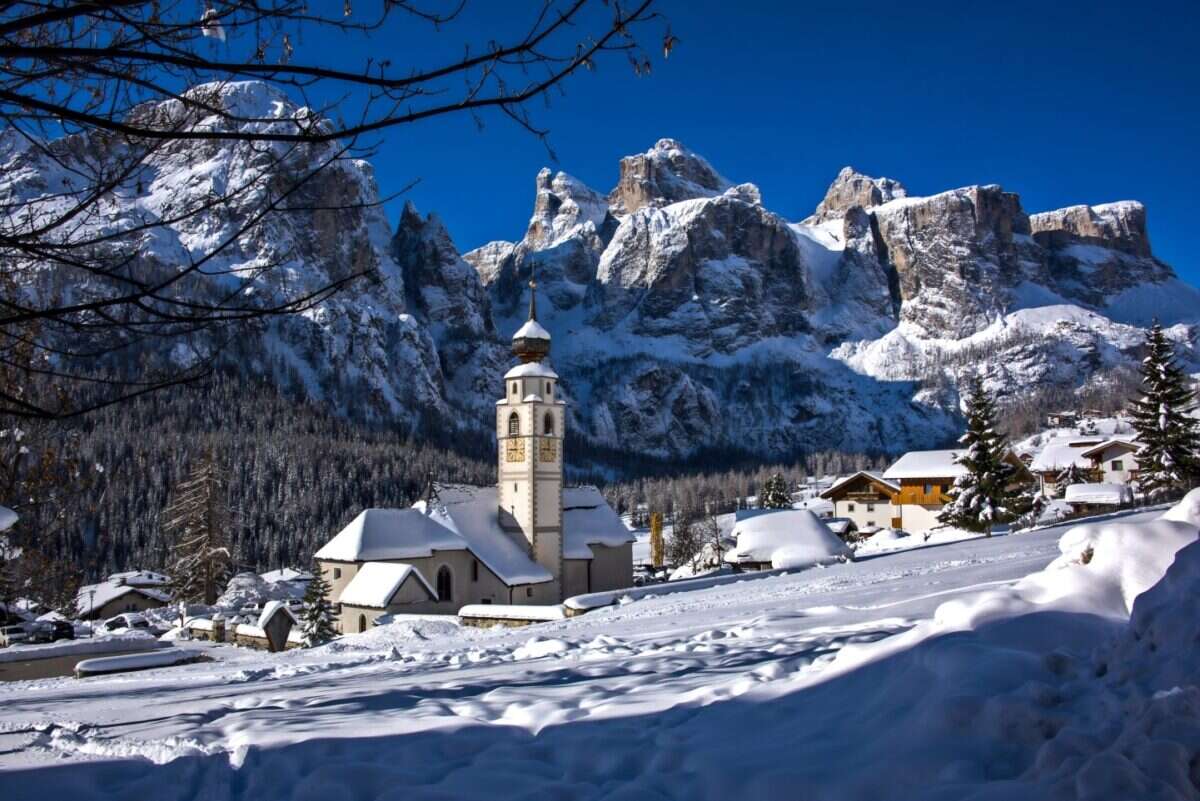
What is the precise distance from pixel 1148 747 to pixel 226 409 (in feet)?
399

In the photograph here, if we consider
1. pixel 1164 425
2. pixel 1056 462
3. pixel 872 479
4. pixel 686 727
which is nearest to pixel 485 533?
pixel 1164 425

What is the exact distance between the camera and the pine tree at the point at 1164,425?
96.4ft

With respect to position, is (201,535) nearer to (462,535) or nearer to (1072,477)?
(462,535)

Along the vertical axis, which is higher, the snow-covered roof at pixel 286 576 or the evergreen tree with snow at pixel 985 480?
the evergreen tree with snow at pixel 985 480

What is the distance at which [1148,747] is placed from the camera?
11.0 ft

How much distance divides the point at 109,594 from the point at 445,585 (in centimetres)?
3131

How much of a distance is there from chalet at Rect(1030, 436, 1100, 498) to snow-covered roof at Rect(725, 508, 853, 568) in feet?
124

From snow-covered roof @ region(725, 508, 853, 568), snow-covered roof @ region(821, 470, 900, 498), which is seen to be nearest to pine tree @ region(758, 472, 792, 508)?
Answer: snow-covered roof @ region(821, 470, 900, 498)

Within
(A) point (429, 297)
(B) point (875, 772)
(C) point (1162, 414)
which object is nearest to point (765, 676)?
(B) point (875, 772)

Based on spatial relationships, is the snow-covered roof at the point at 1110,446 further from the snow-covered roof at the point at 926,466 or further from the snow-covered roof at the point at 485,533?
the snow-covered roof at the point at 485,533

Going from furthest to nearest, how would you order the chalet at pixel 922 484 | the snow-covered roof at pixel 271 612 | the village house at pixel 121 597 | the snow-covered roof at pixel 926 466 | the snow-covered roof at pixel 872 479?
the snow-covered roof at pixel 872 479, the chalet at pixel 922 484, the snow-covered roof at pixel 926 466, the village house at pixel 121 597, the snow-covered roof at pixel 271 612

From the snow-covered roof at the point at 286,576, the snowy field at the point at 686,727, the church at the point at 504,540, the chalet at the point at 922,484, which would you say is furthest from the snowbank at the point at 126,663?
the chalet at the point at 922,484

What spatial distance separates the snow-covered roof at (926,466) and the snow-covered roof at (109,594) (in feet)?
147

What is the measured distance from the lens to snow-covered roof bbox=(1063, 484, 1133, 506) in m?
45.6
